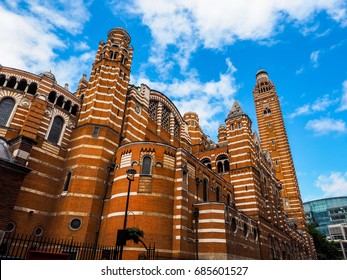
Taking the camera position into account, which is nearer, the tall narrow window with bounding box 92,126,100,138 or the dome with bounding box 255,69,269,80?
the tall narrow window with bounding box 92,126,100,138

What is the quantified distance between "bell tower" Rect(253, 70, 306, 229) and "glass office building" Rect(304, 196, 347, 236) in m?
65.6

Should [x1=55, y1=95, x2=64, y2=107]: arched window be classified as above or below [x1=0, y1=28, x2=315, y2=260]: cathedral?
above

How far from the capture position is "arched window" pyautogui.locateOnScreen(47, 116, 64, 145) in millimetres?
25734

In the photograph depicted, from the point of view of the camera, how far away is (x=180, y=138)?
3947 centimetres

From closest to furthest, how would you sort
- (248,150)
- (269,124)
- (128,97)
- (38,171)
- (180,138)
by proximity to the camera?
(38,171) → (128,97) → (248,150) → (180,138) → (269,124)

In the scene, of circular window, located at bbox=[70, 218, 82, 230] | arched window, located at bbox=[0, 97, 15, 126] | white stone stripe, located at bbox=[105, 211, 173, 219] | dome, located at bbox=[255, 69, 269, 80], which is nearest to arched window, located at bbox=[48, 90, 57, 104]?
arched window, located at bbox=[0, 97, 15, 126]

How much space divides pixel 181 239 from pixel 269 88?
63738mm

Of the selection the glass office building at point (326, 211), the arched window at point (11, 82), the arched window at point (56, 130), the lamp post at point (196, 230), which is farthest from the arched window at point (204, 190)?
the glass office building at point (326, 211)

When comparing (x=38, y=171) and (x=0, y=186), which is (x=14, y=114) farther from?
(x=0, y=186)

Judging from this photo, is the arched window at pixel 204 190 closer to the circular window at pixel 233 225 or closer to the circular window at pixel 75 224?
the circular window at pixel 233 225

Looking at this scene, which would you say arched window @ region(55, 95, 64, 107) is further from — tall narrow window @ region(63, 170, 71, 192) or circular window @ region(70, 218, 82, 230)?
circular window @ region(70, 218, 82, 230)

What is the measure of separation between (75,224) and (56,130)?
1059cm

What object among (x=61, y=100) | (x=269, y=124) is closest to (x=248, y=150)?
(x=61, y=100)

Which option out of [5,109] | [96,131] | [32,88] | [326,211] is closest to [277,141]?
[96,131]
